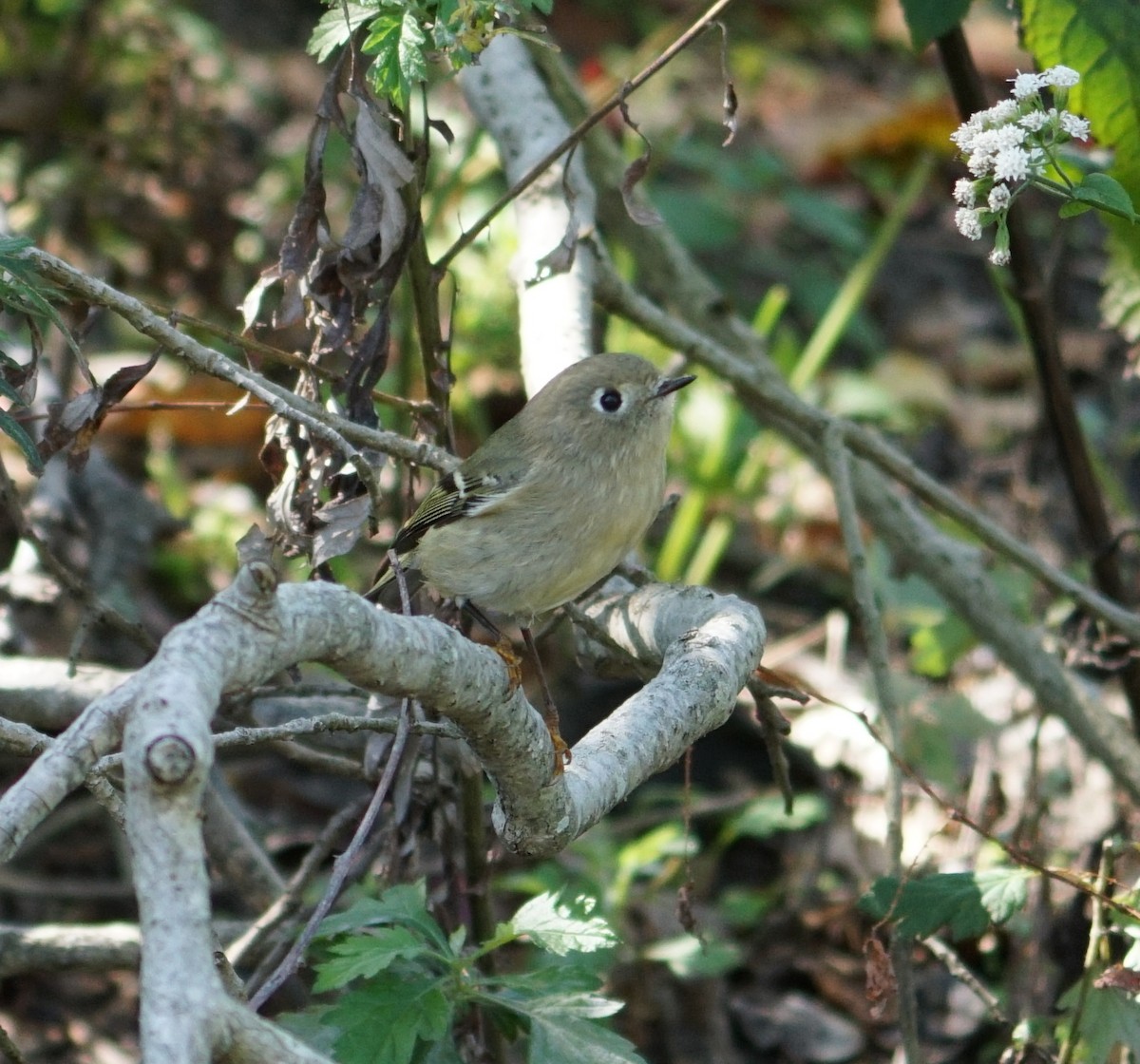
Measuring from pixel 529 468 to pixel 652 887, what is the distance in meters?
1.47

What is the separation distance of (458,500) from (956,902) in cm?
136

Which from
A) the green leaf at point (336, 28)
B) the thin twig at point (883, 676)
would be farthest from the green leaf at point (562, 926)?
the green leaf at point (336, 28)

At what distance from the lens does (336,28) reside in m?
2.45

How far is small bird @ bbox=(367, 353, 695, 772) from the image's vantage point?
3004 mm

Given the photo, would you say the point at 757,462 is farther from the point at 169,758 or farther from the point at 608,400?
the point at 169,758

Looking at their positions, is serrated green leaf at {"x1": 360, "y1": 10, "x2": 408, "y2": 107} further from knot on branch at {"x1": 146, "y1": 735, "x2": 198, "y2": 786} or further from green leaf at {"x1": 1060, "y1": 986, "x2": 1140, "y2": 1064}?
green leaf at {"x1": 1060, "y1": 986, "x2": 1140, "y2": 1064}

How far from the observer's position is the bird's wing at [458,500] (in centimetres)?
315

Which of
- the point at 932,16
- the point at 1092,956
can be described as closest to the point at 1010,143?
the point at 932,16

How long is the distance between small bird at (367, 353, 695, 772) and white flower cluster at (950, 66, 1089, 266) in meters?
1.14

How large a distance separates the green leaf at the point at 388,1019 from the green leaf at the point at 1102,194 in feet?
5.27

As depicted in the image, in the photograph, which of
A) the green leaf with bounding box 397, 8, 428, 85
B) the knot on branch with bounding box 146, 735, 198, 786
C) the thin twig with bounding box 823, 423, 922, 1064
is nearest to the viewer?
the knot on branch with bounding box 146, 735, 198, 786

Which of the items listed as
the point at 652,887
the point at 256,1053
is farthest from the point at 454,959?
the point at 652,887

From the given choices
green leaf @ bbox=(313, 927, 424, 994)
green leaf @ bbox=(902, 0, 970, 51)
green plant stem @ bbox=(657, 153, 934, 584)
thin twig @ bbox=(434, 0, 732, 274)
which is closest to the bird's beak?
thin twig @ bbox=(434, 0, 732, 274)

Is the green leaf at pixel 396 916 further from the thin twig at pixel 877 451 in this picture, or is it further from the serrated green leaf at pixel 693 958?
the thin twig at pixel 877 451
